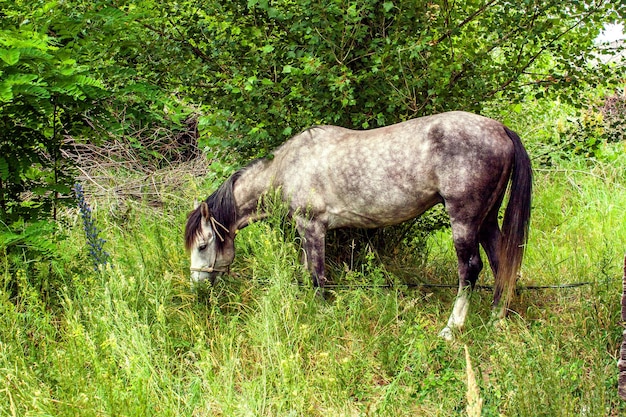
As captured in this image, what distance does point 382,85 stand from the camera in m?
5.57

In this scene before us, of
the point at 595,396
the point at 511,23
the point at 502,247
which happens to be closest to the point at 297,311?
the point at 502,247

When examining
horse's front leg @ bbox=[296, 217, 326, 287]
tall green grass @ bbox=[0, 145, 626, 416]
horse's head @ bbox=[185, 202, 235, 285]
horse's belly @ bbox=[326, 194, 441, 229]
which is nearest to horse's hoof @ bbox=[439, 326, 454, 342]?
tall green grass @ bbox=[0, 145, 626, 416]

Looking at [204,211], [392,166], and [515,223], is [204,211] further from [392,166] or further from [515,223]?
[515,223]

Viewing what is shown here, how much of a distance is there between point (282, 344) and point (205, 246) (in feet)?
5.20

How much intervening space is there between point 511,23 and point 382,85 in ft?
3.72

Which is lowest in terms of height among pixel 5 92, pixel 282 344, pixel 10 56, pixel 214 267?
pixel 214 267

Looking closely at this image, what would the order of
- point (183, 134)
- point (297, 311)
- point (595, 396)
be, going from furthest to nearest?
point (183, 134) < point (297, 311) < point (595, 396)

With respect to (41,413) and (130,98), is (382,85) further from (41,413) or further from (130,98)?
(41,413)

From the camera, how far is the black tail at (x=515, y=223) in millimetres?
4824

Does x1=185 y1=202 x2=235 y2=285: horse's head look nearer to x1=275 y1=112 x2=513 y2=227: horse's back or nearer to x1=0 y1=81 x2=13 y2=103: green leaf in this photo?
x1=275 y1=112 x2=513 y2=227: horse's back

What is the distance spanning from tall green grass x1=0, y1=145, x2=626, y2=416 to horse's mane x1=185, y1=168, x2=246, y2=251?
34 cm

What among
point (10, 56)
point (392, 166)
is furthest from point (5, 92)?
point (392, 166)

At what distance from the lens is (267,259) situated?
15.4 feet

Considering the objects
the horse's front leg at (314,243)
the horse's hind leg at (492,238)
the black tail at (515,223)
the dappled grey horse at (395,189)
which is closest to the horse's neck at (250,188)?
the dappled grey horse at (395,189)
